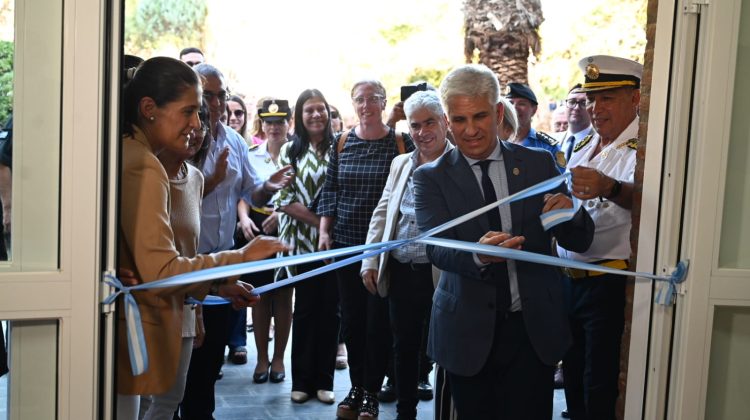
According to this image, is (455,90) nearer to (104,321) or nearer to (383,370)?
(104,321)

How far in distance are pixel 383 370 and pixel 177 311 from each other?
2.49 m

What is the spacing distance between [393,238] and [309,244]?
1.32 meters

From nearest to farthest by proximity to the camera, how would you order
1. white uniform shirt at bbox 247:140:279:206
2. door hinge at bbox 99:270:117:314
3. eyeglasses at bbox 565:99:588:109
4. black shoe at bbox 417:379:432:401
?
door hinge at bbox 99:270:117:314 < black shoe at bbox 417:379:432:401 < eyeglasses at bbox 565:99:588:109 < white uniform shirt at bbox 247:140:279:206

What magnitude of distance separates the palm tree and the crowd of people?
8620mm

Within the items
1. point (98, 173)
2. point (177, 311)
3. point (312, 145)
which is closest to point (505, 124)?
point (312, 145)

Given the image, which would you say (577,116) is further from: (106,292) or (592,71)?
(106,292)

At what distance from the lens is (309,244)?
623 centimetres

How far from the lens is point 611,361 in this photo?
4.18m

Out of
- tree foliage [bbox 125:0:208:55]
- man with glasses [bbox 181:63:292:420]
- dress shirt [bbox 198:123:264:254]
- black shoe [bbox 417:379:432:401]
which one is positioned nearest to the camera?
man with glasses [bbox 181:63:292:420]

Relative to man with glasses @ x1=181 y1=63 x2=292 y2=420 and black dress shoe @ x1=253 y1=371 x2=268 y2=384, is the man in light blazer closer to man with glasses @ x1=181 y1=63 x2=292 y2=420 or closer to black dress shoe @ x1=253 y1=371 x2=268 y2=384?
man with glasses @ x1=181 y1=63 x2=292 y2=420

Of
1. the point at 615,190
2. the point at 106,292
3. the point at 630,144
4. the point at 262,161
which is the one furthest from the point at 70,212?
the point at 262,161

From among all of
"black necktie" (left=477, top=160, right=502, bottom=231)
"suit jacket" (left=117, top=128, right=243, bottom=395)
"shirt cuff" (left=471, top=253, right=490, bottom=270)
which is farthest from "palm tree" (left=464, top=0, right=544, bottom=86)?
"suit jacket" (left=117, top=128, right=243, bottom=395)

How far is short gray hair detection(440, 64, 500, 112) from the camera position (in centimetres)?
355

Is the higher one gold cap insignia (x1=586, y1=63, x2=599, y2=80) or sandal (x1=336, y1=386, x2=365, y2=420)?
gold cap insignia (x1=586, y1=63, x2=599, y2=80)
